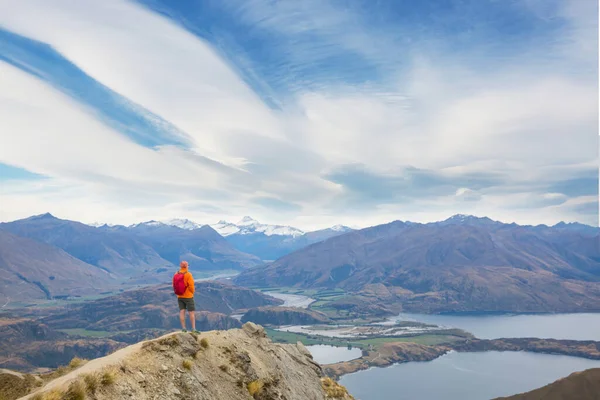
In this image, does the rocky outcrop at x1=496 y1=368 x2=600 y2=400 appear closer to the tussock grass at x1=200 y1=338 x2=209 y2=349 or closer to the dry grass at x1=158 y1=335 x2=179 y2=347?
the tussock grass at x1=200 y1=338 x2=209 y2=349

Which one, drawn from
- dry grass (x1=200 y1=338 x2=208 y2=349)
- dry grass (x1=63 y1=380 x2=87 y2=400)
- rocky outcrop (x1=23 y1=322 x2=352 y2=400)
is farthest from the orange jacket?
dry grass (x1=63 y1=380 x2=87 y2=400)

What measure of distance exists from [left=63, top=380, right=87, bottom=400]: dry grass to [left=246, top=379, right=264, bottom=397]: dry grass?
9872 millimetres

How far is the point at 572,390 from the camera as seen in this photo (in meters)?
114

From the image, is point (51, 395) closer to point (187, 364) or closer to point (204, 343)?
point (187, 364)

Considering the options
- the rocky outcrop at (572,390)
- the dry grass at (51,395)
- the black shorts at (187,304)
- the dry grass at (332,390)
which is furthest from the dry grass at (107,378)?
the rocky outcrop at (572,390)

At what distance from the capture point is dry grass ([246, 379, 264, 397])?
22114 millimetres

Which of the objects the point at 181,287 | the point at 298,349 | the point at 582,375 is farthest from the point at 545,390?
the point at 181,287

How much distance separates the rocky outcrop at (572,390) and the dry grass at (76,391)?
13000cm

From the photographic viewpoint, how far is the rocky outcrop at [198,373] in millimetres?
15461

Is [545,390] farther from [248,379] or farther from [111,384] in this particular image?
[111,384]

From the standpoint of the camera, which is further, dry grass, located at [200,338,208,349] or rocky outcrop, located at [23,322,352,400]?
dry grass, located at [200,338,208,349]

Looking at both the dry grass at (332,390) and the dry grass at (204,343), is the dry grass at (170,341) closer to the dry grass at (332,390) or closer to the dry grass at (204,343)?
the dry grass at (204,343)

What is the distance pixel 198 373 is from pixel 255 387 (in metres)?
3.98

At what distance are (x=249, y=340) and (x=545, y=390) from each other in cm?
12223
